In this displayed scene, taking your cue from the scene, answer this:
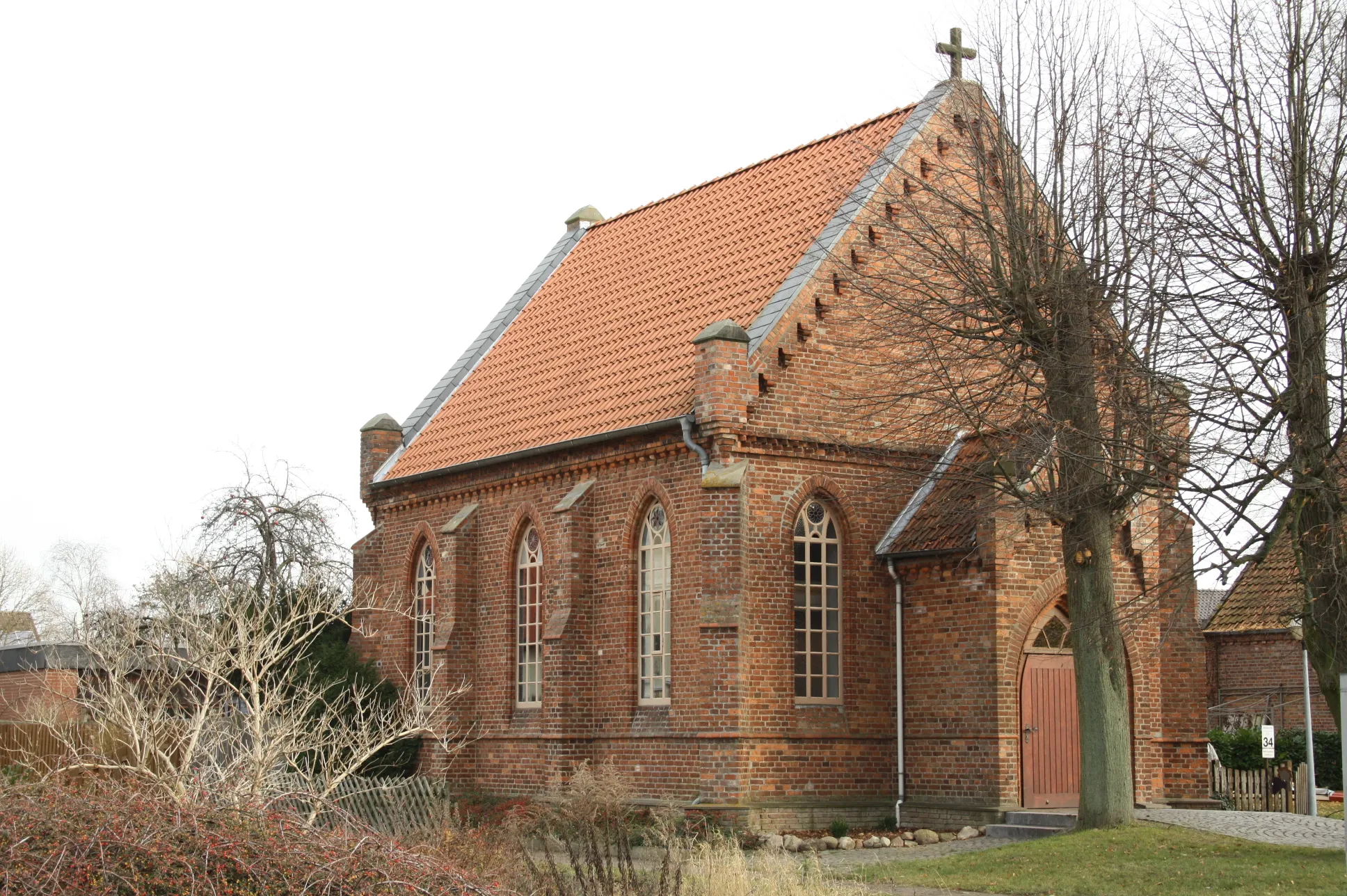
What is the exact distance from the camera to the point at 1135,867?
1645 centimetres

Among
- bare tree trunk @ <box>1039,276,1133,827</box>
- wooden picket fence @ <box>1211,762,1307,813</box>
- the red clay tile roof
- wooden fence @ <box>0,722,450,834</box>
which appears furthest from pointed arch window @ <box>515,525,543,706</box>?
wooden picket fence @ <box>1211,762,1307,813</box>

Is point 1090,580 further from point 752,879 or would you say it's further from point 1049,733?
point 752,879

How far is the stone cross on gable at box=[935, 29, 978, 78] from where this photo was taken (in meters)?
23.9

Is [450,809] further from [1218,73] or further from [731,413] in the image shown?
[1218,73]

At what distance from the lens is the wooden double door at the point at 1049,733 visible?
72.4ft

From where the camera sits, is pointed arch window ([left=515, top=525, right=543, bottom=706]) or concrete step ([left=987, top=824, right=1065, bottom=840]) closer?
concrete step ([left=987, top=824, right=1065, bottom=840])

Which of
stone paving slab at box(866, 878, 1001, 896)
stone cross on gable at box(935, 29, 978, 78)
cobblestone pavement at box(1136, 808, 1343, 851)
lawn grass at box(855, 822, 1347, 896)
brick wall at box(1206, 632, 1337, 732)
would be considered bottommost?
stone paving slab at box(866, 878, 1001, 896)

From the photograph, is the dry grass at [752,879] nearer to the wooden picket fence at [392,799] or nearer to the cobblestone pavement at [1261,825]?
the cobblestone pavement at [1261,825]

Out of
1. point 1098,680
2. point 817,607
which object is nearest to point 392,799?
point 817,607

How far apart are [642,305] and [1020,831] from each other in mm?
11176

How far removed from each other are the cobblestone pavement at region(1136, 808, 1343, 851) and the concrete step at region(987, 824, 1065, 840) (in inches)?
45.8

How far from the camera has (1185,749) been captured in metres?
23.5

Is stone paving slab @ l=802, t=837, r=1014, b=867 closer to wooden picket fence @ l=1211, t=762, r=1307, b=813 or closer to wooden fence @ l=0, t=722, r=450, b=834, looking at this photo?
wooden fence @ l=0, t=722, r=450, b=834

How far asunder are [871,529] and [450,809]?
788cm
